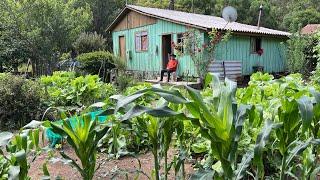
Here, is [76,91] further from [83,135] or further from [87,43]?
[87,43]

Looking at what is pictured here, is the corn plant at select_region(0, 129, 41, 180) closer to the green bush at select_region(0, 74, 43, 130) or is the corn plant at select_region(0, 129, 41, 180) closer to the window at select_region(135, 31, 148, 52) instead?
the green bush at select_region(0, 74, 43, 130)

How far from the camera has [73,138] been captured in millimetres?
1765

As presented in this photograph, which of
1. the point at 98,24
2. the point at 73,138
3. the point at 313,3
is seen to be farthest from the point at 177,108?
A: the point at 313,3

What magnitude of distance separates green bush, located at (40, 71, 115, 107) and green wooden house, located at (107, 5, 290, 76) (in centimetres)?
739

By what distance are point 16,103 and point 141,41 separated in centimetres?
1214

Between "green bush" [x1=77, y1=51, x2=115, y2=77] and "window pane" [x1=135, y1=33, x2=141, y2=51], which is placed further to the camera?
"window pane" [x1=135, y1=33, x2=141, y2=51]

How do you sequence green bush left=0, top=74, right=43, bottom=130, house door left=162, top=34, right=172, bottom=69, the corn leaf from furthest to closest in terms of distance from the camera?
house door left=162, top=34, right=172, bottom=69, green bush left=0, top=74, right=43, bottom=130, the corn leaf

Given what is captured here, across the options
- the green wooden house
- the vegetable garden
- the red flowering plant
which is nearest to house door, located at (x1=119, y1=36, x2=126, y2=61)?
the green wooden house

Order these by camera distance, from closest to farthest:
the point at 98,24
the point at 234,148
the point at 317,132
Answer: the point at 234,148
the point at 317,132
the point at 98,24

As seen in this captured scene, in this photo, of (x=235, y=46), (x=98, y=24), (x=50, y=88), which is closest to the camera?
(x=50, y=88)

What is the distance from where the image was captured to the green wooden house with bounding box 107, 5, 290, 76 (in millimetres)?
15992

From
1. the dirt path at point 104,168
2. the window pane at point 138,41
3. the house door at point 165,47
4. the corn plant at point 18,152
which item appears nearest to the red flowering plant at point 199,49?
the house door at point 165,47

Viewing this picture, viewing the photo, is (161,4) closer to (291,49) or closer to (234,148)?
(291,49)

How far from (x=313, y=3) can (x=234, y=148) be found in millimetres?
48971
